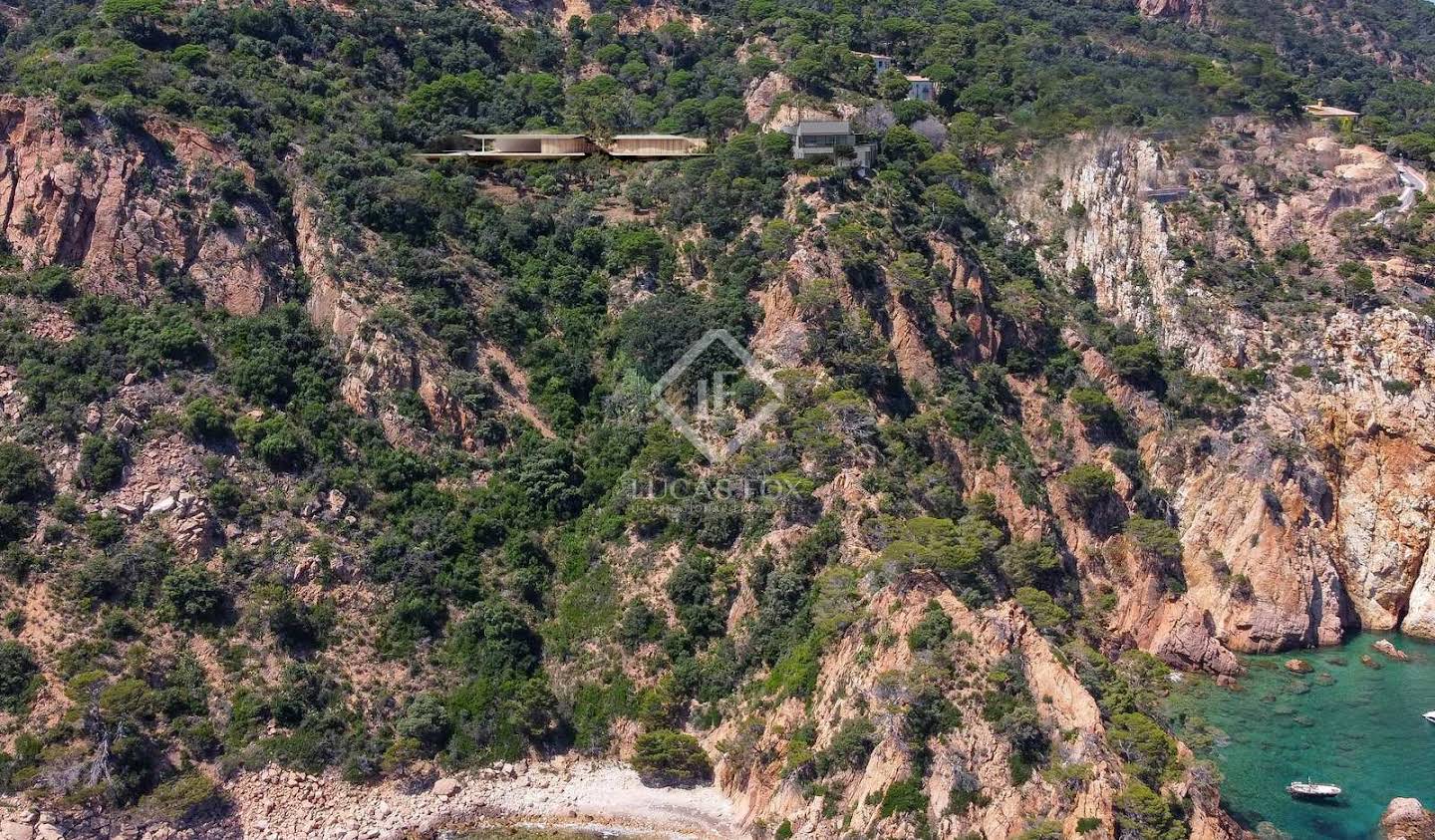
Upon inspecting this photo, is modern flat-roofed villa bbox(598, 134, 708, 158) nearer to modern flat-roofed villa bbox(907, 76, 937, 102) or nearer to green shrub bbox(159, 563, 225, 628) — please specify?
modern flat-roofed villa bbox(907, 76, 937, 102)

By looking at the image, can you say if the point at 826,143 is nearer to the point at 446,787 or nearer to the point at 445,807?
the point at 446,787

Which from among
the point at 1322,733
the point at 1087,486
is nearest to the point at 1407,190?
the point at 1087,486

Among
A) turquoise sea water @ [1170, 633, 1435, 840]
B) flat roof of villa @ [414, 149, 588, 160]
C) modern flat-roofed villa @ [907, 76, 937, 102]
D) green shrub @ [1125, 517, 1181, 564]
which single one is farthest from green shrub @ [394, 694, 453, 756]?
modern flat-roofed villa @ [907, 76, 937, 102]

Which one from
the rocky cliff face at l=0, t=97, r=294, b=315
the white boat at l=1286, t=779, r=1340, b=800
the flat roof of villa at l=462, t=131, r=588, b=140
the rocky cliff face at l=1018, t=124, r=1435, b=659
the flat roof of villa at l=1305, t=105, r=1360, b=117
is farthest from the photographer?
the flat roof of villa at l=1305, t=105, r=1360, b=117

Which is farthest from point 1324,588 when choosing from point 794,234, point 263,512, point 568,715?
point 263,512

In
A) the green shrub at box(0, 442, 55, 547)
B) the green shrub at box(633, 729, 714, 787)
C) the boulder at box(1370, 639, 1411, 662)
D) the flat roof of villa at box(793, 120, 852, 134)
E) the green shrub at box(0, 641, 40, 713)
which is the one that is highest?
the flat roof of villa at box(793, 120, 852, 134)

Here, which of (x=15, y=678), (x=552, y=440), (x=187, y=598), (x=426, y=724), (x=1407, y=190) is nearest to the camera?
(x=15, y=678)
